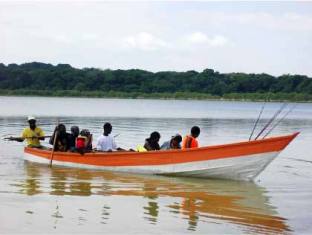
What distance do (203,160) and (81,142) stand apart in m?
3.17

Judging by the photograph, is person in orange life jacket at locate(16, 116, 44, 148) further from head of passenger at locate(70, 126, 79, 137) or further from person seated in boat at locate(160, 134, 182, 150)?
person seated in boat at locate(160, 134, 182, 150)

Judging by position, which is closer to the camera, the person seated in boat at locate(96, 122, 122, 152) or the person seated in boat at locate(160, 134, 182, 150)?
the person seated in boat at locate(160, 134, 182, 150)

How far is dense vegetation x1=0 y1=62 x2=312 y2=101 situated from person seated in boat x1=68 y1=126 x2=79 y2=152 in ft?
275

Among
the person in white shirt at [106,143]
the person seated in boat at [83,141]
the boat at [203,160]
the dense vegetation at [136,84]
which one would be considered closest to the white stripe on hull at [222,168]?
the boat at [203,160]

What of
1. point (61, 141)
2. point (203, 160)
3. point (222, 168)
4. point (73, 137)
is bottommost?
point (222, 168)

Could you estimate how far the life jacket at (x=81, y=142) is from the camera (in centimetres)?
1524

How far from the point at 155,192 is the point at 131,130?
62.2 feet

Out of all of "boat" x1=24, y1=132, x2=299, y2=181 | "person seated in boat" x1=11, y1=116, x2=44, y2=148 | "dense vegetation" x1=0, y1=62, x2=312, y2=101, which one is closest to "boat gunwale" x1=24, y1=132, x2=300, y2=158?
"boat" x1=24, y1=132, x2=299, y2=181

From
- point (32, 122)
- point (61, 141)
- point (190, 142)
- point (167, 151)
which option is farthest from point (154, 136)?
point (32, 122)

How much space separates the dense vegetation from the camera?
102438mm

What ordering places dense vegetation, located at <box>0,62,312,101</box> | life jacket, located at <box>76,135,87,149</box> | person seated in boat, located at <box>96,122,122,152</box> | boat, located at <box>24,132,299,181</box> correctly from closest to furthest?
1. boat, located at <box>24,132,299,181</box>
2. life jacket, located at <box>76,135,87,149</box>
3. person seated in boat, located at <box>96,122,122,152</box>
4. dense vegetation, located at <box>0,62,312,101</box>

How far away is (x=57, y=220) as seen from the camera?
9.68 m

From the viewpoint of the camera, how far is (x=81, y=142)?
15312mm

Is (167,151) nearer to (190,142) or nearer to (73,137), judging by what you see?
(190,142)
